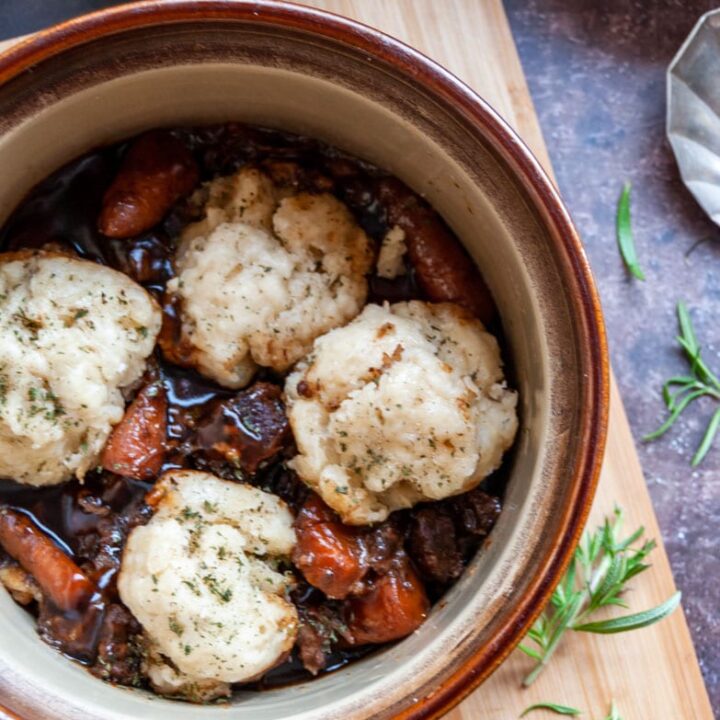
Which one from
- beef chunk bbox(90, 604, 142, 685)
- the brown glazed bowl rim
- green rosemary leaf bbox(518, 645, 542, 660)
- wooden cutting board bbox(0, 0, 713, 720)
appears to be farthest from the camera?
wooden cutting board bbox(0, 0, 713, 720)

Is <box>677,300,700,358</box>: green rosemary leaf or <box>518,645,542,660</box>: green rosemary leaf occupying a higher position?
<box>677,300,700,358</box>: green rosemary leaf

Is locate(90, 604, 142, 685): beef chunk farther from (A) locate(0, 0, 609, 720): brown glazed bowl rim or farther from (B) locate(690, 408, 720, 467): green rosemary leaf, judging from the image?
(B) locate(690, 408, 720, 467): green rosemary leaf

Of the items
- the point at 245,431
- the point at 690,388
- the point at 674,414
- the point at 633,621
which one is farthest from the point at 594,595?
the point at 245,431

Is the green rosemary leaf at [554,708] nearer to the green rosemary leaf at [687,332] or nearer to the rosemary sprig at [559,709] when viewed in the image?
the rosemary sprig at [559,709]

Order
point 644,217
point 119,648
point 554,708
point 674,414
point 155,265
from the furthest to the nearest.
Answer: point 644,217 < point 674,414 < point 554,708 < point 155,265 < point 119,648

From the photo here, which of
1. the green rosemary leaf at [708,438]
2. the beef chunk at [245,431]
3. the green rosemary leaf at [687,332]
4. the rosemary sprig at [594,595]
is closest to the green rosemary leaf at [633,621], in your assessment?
the rosemary sprig at [594,595]

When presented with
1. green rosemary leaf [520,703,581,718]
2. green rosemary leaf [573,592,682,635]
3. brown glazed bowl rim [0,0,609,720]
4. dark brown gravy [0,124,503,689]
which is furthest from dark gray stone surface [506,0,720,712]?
brown glazed bowl rim [0,0,609,720]

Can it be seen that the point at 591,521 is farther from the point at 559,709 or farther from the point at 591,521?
the point at 559,709

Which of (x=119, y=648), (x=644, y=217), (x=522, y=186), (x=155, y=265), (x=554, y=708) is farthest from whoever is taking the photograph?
(x=644, y=217)
